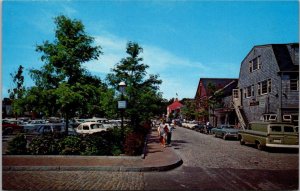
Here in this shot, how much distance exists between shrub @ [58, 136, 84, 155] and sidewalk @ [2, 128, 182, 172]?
600mm

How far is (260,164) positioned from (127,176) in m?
6.41

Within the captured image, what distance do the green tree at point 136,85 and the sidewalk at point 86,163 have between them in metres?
8.06

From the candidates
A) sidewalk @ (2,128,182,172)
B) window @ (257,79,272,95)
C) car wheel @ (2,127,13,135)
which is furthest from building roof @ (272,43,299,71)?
car wheel @ (2,127,13,135)

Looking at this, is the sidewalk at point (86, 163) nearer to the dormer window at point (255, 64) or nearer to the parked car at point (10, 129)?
the parked car at point (10, 129)

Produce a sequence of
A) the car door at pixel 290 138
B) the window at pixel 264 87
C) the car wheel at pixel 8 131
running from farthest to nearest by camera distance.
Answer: the car wheel at pixel 8 131 → the window at pixel 264 87 → the car door at pixel 290 138

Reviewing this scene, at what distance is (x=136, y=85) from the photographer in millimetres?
24266

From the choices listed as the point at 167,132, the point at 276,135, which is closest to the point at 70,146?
the point at 167,132

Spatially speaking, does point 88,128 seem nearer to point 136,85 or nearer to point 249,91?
point 136,85

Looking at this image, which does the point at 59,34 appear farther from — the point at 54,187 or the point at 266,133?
the point at 266,133

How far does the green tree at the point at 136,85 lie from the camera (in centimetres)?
2255

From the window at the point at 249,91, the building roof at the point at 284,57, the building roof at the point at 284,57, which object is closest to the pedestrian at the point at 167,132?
the building roof at the point at 284,57

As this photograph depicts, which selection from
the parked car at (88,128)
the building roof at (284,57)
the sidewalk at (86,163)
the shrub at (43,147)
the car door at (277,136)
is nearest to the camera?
the sidewalk at (86,163)

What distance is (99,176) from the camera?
10922mm

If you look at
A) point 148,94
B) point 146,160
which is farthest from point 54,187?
point 148,94
